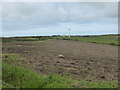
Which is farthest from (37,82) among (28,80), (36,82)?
(28,80)

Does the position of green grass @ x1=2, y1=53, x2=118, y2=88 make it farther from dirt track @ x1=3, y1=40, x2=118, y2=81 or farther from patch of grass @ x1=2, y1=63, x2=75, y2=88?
dirt track @ x1=3, y1=40, x2=118, y2=81

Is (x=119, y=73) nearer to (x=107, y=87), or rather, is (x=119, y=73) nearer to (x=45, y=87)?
(x=107, y=87)

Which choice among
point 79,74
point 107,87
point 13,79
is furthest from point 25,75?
point 107,87

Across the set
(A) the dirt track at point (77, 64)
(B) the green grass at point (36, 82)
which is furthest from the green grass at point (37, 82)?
(A) the dirt track at point (77, 64)

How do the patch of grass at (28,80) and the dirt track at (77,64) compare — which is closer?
the patch of grass at (28,80)

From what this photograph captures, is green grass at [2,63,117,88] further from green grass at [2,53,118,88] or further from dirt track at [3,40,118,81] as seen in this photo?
dirt track at [3,40,118,81]

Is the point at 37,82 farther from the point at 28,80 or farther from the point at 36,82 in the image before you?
the point at 28,80

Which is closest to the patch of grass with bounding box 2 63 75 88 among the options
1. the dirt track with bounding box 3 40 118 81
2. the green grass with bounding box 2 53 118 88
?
the green grass with bounding box 2 53 118 88

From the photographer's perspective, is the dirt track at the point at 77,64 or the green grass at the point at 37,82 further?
the dirt track at the point at 77,64

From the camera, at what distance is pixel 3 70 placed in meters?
7.84

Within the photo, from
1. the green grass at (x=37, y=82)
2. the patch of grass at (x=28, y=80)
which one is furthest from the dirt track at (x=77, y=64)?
the patch of grass at (x=28, y=80)

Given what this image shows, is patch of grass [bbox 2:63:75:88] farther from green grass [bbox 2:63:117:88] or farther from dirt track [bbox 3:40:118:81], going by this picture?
dirt track [bbox 3:40:118:81]

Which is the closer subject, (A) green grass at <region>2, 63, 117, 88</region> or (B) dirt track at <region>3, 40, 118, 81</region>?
(A) green grass at <region>2, 63, 117, 88</region>

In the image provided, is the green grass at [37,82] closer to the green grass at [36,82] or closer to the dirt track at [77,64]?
the green grass at [36,82]
